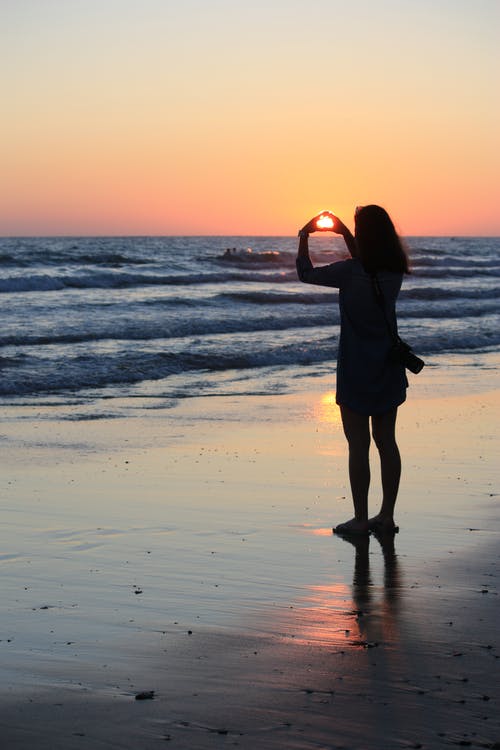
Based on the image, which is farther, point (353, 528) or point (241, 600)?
point (353, 528)

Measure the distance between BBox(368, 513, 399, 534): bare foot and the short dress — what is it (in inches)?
21.6

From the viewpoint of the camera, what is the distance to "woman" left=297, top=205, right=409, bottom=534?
552cm

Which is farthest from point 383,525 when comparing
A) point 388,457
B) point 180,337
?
point 180,337

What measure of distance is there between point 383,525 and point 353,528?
16cm

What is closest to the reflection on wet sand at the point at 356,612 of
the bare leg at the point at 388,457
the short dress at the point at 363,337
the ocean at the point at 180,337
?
the bare leg at the point at 388,457

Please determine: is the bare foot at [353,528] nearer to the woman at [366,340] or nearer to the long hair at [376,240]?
the woman at [366,340]

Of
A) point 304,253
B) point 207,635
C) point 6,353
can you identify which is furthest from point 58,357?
point 207,635

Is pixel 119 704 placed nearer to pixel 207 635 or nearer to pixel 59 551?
pixel 207 635

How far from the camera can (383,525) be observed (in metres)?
5.62

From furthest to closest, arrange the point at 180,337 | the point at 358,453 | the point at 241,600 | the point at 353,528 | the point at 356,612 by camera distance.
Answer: the point at 180,337, the point at 358,453, the point at 353,528, the point at 241,600, the point at 356,612

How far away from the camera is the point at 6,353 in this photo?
14953 millimetres

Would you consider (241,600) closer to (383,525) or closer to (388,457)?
(383,525)

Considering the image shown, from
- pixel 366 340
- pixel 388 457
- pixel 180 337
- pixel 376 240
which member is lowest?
pixel 180 337

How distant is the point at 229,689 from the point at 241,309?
71.4 ft
